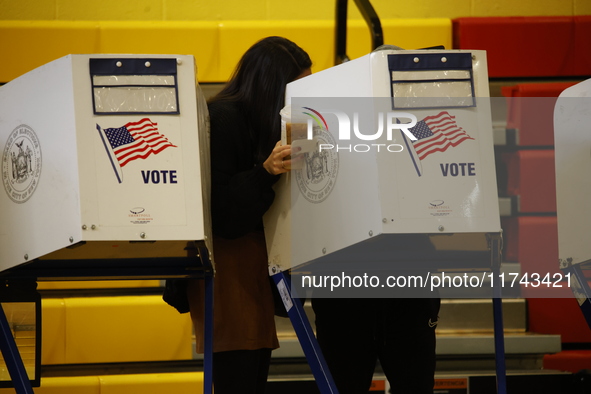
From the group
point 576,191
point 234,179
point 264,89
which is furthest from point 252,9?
point 576,191

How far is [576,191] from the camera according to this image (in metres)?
2.25

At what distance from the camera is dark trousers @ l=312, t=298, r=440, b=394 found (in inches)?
84.0

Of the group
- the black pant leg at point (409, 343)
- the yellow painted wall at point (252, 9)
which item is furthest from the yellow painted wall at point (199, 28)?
the black pant leg at point (409, 343)

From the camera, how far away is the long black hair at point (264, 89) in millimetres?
2203

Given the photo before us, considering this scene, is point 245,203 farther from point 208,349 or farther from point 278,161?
point 208,349

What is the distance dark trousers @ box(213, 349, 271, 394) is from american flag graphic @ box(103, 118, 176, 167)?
561mm

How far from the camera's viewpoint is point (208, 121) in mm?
2135

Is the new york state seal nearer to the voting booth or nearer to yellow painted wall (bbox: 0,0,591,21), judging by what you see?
the voting booth

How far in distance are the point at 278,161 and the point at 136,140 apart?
37 centimetres

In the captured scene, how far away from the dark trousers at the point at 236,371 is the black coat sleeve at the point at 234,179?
0.31 meters

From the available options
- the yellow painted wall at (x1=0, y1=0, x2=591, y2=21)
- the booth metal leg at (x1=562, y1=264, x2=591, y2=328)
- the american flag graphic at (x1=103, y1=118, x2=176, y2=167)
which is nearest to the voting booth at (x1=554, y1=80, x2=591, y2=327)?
the booth metal leg at (x1=562, y1=264, x2=591, y2=328)

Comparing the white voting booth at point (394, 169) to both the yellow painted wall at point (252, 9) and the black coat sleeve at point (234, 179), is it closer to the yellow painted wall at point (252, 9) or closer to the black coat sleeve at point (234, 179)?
the black coat sleeve at point (234, 179)

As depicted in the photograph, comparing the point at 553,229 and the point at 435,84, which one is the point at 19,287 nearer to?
the point at 435,84

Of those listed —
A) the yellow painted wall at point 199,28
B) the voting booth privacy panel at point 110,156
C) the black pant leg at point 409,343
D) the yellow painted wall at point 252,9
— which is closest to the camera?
the voting booth privacy panel at point 110,156
